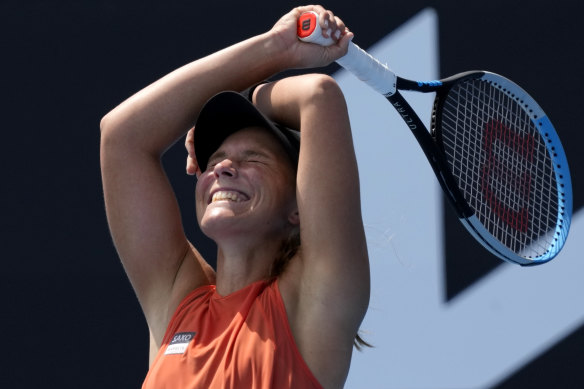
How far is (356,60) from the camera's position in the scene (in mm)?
1536

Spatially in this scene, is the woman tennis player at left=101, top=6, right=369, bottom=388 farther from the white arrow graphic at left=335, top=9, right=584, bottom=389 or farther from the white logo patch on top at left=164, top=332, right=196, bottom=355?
the white arrow graphic at left=335, top=9, right=584, bottom=389

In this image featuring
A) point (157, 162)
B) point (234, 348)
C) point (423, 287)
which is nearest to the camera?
point (234, 348)

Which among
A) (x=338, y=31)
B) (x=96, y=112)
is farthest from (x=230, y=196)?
(x=96, y=112)

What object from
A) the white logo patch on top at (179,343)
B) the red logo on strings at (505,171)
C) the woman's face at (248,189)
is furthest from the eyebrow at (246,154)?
the red logo on strings at (505,171)

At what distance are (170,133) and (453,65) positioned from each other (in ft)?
3.63

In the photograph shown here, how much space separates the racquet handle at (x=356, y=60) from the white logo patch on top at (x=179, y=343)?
50 cm

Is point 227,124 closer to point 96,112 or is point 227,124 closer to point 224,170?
point 224,170

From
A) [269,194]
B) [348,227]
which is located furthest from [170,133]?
[348,227]

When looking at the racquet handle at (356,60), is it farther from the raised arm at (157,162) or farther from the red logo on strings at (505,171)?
the red logo on strings at (505,171)

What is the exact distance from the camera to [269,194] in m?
1.45

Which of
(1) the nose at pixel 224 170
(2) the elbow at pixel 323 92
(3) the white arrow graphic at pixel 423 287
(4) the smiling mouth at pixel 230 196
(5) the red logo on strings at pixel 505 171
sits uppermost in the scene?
(2) the elbow at pixel 323 92

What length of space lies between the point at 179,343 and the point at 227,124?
37 centimetres

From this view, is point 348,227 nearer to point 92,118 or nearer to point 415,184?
point 415,184

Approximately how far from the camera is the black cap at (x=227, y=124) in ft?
4.84
